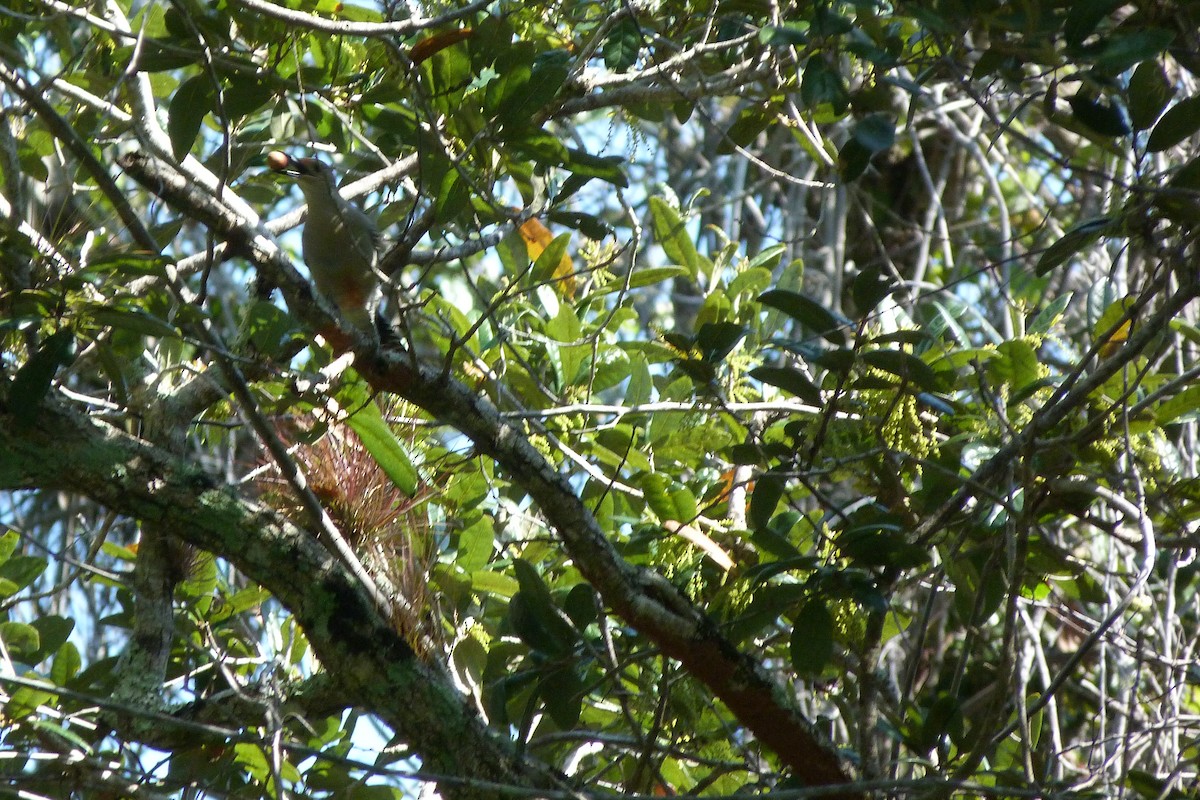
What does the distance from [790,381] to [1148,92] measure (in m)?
0.68

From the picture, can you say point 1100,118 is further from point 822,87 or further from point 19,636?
point 19,636

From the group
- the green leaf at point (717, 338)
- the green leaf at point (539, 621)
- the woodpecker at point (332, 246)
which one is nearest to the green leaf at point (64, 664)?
the woodpecker at point (332, 246)

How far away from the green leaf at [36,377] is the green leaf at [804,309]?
3.51 ft

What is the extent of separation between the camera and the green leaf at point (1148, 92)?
168cm

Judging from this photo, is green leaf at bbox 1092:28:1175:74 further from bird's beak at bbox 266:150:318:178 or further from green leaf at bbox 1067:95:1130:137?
bird's beak at bbox 266:150:318:178

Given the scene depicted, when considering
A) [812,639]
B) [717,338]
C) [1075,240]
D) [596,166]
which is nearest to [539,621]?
[812,639]

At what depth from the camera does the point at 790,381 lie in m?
1.87

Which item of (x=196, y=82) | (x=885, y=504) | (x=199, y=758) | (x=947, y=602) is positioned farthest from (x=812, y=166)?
(x=199, y=758)

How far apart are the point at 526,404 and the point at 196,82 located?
1.16 m

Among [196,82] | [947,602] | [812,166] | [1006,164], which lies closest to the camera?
[196,82]

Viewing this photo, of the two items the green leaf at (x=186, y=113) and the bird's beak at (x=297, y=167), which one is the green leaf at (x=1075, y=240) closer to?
the green leaf at (x=186, y=113)

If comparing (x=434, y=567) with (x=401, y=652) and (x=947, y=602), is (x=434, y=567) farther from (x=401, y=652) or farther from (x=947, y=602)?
(x=947, y=602)

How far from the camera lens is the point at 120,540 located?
Answer: 4.20 m

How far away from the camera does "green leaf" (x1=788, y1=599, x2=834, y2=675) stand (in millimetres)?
1872
